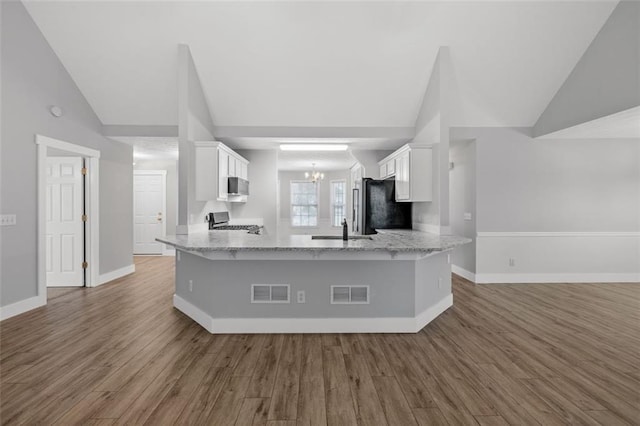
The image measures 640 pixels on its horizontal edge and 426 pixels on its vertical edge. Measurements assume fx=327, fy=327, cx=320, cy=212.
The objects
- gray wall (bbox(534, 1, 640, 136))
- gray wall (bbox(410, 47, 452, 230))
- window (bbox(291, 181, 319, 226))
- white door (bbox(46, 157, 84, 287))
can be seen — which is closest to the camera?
gray wall (bbox(534, 1, 640, 136))

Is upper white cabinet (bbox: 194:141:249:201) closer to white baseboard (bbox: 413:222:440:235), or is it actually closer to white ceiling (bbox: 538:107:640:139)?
white baseboard (bbox: 413:222:440:235)

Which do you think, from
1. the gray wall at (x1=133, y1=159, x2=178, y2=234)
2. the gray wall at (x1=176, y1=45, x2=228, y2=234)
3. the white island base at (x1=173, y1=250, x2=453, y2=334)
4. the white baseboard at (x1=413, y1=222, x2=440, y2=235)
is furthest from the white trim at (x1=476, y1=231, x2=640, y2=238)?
the gray wall at (x1=133, y1=159, x2=178, y2=234)

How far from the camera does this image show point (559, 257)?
548 cm

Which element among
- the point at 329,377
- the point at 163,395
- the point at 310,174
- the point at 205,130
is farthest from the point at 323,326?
the point at 310,174

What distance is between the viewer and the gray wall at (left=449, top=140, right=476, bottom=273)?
18.2 ft

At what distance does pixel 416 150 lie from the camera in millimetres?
4609

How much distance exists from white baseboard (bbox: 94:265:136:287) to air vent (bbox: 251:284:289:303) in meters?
3.53

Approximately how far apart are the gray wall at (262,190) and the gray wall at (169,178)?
255cm

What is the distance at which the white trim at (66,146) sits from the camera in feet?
13.6

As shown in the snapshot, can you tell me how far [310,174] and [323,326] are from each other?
7.87 metres

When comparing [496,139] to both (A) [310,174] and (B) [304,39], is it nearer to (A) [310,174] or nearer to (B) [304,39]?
(B) [304,39]

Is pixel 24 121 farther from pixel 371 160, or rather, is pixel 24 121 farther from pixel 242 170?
pixel 371 160

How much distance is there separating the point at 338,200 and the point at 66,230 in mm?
7318

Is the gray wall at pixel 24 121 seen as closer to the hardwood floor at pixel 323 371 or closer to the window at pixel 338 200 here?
the hardwood floor at pixel 323 371
